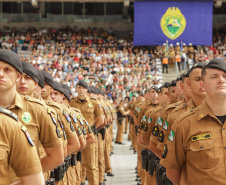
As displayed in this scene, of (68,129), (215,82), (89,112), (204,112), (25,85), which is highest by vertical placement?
(215,82)

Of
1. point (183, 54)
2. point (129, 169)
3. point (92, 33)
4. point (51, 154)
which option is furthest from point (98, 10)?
point (51, 154)

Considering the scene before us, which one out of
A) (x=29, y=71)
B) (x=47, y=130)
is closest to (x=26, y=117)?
(x=47, y=130)

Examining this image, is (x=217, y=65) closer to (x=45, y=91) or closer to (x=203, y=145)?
(x=203, y=145)

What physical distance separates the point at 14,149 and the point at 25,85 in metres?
1.74

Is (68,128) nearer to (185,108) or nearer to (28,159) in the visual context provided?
(185,108)

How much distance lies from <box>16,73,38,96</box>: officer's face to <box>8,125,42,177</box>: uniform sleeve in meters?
1.66

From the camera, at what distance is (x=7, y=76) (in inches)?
115

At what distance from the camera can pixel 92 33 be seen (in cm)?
3647

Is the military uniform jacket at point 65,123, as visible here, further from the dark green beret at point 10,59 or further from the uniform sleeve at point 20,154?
the uniform sleeve at point 20,154

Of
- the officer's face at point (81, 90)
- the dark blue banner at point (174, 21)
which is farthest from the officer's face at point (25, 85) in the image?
the dark blue banner at point (174, 21)

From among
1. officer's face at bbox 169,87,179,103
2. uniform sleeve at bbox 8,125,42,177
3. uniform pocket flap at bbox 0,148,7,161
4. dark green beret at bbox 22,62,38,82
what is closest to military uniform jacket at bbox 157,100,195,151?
dark green beret at bbox 22,62,38,82

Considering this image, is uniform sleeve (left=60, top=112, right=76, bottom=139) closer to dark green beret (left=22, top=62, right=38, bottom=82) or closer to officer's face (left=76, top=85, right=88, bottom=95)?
dark green beret (left=22, top=62, right=38, bottom=82)

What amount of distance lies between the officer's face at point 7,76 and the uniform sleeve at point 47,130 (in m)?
0.64

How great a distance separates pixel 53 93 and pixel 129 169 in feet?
20.1
